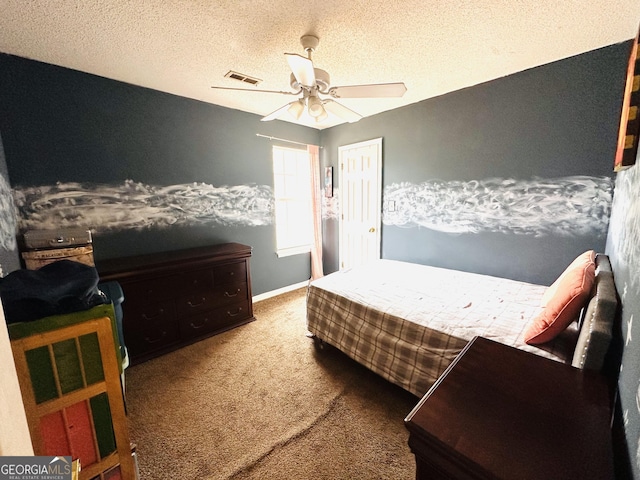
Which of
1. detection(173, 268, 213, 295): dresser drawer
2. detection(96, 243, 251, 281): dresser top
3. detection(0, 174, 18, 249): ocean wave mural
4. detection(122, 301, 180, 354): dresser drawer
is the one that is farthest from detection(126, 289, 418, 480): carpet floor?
detection(0, 174, 18, 249): ocean wave mural

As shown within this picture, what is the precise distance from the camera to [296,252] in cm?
389

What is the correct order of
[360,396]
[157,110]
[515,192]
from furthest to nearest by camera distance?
[157,110] → [515,192] → [360,396]

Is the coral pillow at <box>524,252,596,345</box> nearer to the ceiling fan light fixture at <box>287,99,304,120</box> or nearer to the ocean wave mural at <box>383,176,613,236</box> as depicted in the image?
the ocean wave mural at <box>383,176,613,236</box>

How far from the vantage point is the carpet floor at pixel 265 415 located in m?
1.34

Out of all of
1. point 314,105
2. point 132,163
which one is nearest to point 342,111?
point 314,105

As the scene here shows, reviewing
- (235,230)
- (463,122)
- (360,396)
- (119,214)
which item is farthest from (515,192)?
(119,214)

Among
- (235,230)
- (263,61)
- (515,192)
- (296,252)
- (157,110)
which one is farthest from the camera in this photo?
(296,252)

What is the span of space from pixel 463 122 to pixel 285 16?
1.96m

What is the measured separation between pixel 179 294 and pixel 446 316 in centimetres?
222

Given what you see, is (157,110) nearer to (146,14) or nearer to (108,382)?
(146,14)

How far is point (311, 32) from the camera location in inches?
64.2

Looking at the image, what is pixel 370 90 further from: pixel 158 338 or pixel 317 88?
pixel 158 338

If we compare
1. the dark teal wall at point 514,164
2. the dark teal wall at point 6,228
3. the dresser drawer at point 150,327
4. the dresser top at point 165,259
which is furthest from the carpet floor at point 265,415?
the dark teal wall at point 514,164

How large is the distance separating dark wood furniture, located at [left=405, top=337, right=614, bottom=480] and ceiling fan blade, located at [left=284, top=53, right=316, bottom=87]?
1607 millimetres
